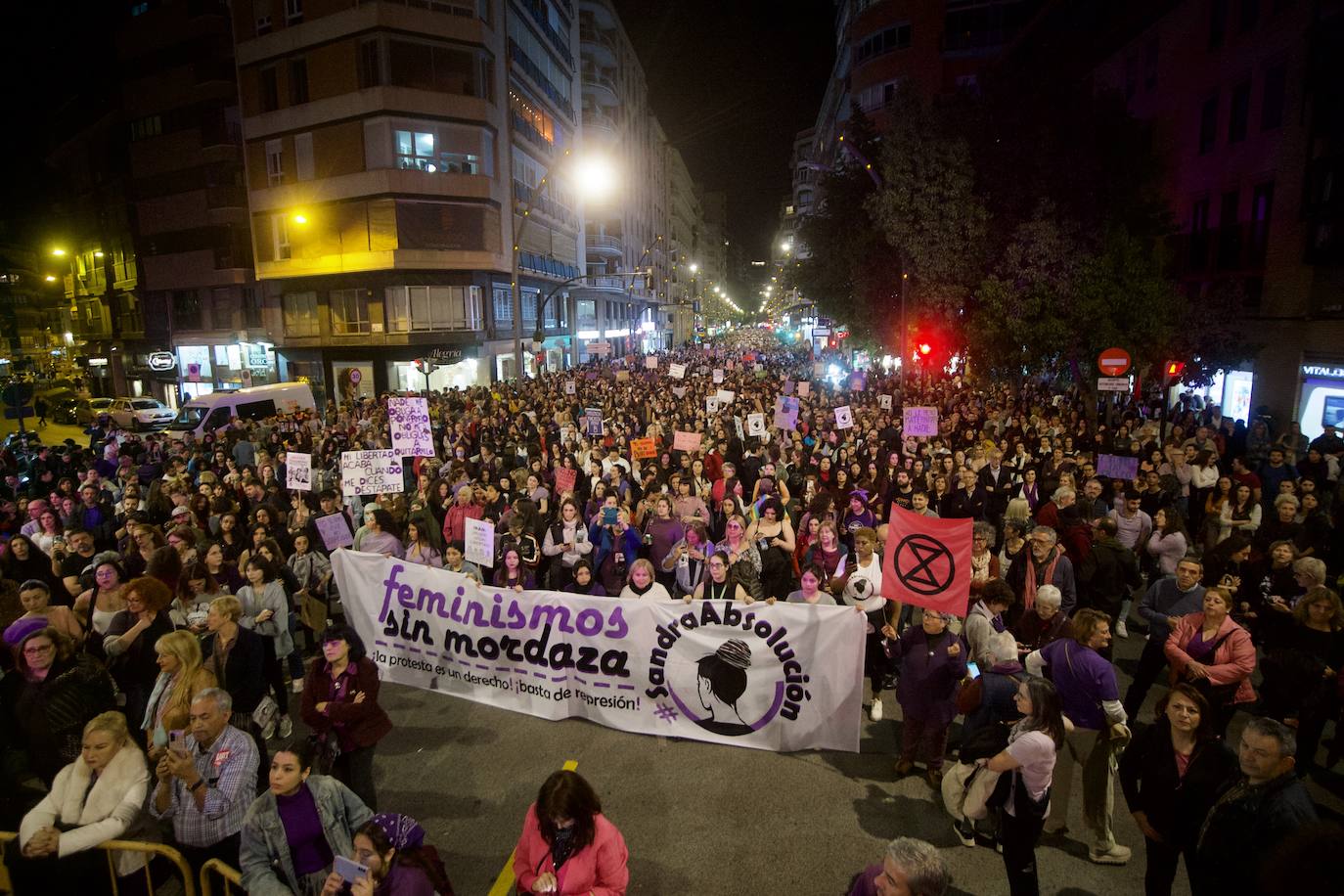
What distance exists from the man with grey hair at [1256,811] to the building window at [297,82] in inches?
1606

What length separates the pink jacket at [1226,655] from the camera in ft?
17.0

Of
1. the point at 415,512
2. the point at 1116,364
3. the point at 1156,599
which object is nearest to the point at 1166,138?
the point at 1116,364

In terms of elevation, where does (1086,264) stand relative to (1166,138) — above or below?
below

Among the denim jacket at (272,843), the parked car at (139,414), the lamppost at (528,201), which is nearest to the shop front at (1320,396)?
the lamppost at (528,201)

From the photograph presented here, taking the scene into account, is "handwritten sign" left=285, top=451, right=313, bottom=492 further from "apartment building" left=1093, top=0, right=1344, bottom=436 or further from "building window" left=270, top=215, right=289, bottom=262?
"building window" left=270, top=215, right=289, bottom=262

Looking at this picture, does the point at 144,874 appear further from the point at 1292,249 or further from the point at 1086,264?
the point at 1292,249

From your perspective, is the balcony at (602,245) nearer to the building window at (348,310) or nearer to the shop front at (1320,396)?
the building window at (348,310)

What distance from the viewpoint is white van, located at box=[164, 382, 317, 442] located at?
21531 mm

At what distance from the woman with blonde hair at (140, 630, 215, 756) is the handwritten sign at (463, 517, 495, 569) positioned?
3127 mm

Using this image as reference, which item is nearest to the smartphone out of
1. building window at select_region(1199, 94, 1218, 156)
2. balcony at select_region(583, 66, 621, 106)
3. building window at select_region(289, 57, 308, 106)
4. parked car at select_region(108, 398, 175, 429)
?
building window at select_region(1199, 94, 1218, 156)

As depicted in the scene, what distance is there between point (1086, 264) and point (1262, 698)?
1597 cm

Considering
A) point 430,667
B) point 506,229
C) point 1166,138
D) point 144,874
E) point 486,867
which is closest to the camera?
point 144,874

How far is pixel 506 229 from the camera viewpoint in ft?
122

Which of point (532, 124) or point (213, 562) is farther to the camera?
point (532, 124)
